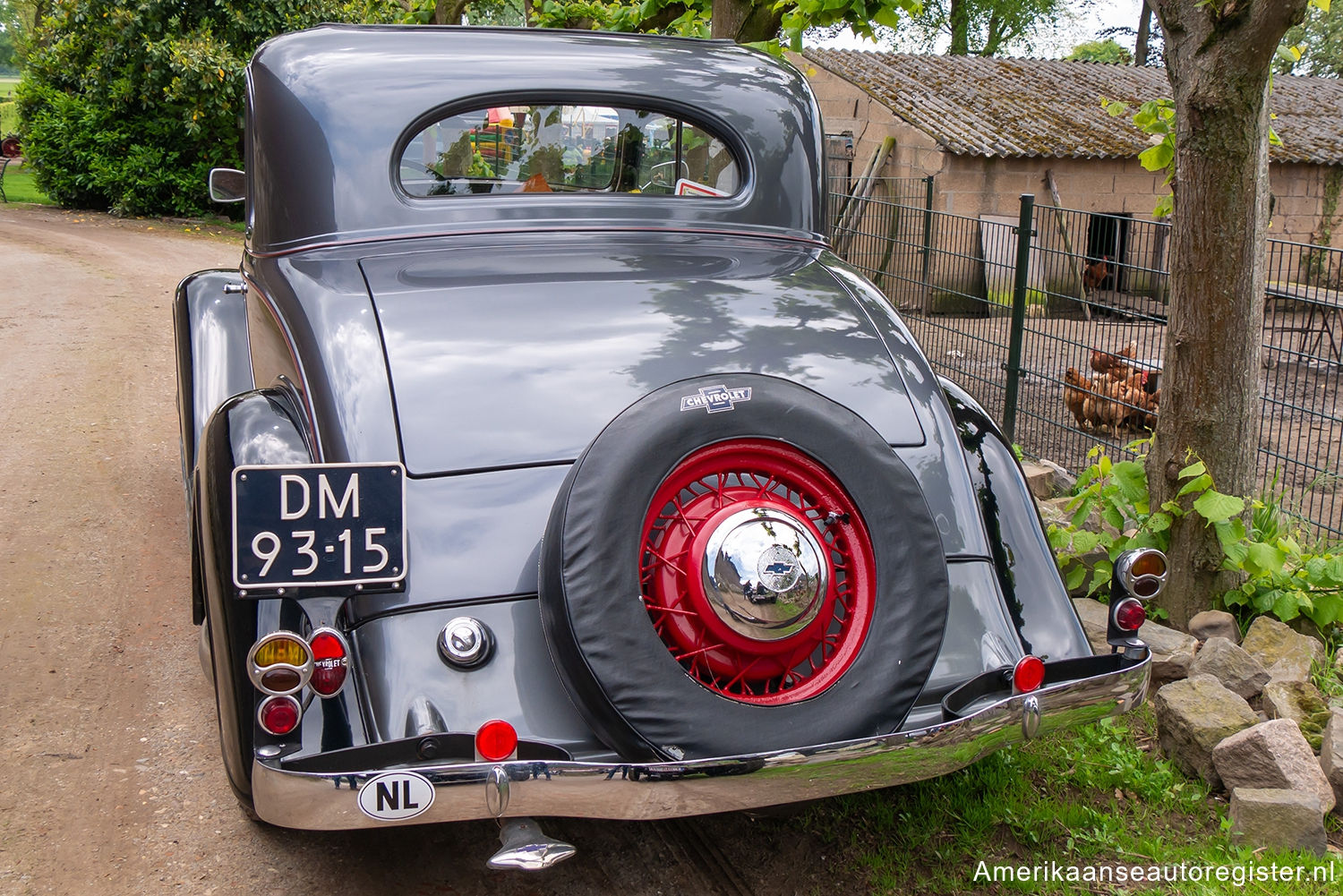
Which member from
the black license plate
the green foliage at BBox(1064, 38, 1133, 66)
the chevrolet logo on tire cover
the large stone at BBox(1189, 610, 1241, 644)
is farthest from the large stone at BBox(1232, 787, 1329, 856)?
the green foliage at BBox(1064, 38, 1133, 66)

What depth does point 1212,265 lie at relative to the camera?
3932 millimetres

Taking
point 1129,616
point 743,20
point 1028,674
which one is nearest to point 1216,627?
point 1129,616

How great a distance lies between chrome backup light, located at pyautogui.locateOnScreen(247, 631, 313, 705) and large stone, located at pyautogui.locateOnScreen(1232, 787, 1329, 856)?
7.88 ft

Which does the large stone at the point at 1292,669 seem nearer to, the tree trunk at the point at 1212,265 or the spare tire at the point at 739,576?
the tree trunk at the point at 1212,265

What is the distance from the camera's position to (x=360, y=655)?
238 cm

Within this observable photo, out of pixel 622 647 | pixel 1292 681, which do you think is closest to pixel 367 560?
pixel 622 647

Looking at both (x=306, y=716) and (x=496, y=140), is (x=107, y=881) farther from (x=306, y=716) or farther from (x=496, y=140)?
(x=496, y=140)

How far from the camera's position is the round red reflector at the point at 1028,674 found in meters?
2.52

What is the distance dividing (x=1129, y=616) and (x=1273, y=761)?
2.29 ft

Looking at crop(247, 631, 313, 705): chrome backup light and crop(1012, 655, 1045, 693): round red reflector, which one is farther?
crop(1012, 655, 1045, 693): round red reflector

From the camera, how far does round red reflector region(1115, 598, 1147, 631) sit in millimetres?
2738

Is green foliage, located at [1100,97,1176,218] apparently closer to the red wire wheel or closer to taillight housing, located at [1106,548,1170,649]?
taillight housing, located at [1106,548,1170,649]

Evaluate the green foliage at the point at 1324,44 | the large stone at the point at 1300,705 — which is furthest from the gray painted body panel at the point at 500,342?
the green foliage at the point at 1324,44

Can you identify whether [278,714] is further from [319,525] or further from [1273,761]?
[1273,761]
